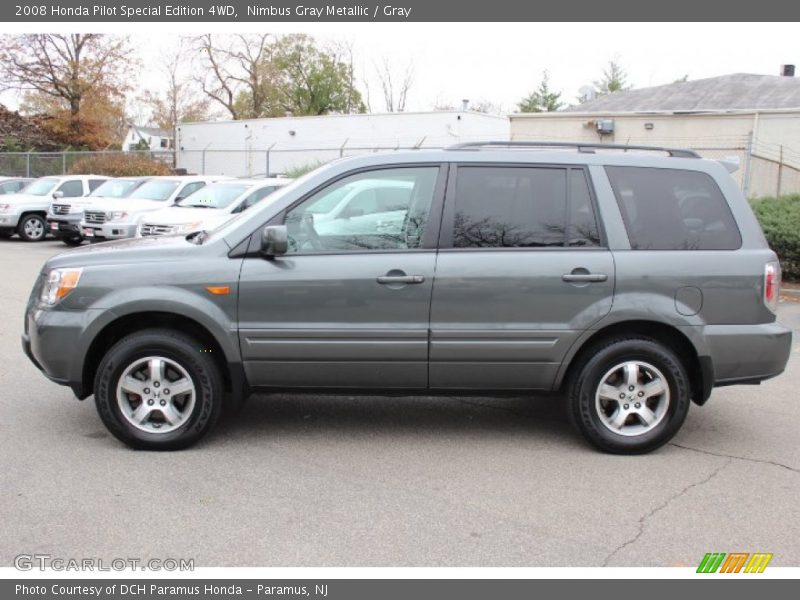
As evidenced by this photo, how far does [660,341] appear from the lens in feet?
16.5

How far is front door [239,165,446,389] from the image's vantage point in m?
4.81

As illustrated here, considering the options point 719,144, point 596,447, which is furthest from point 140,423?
point 719,144

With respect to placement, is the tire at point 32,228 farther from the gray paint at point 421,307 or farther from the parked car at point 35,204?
the gray paint at point 421,307

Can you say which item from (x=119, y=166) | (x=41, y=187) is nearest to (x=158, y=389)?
(x=41, y=187)

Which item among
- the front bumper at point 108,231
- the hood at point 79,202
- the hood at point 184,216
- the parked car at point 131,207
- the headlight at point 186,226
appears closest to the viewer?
the headlight at point 186,226

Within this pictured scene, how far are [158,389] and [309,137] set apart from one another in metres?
29.1

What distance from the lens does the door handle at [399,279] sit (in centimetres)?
479

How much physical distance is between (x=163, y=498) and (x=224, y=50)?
58.9 meters

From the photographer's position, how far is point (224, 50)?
58594 millimetres

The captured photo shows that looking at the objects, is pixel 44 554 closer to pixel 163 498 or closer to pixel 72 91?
pixel 163 498

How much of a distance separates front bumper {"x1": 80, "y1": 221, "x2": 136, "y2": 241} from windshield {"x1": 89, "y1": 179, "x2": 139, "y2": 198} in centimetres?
155

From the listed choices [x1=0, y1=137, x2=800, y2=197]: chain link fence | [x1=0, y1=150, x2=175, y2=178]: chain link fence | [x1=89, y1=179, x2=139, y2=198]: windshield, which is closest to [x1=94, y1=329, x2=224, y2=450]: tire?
[x1=89, y1=179, x2=139, y2=198]: windshield

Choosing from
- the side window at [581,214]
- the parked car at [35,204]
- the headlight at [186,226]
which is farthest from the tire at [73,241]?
the side window at [581,214]

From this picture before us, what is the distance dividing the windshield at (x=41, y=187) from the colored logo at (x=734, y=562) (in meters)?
19.5
